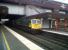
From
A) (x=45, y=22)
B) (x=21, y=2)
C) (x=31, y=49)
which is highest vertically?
(x=21, y=2)

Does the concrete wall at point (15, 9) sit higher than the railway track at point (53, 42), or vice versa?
the concrete wall at point (15, 9)

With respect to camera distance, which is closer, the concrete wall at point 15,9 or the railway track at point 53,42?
the railway track at point 53,42

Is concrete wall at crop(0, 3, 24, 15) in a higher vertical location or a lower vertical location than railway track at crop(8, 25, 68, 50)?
higher

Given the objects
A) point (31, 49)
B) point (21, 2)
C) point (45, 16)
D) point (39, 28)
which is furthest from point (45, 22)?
point (31, 49)

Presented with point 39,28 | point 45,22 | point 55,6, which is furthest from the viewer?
point 55,6

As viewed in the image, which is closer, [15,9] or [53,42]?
[53,42]

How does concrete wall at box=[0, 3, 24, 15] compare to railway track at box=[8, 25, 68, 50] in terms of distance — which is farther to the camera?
concrete wall at box=[0, 3, 24, 15]

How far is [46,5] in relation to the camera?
5862 cm

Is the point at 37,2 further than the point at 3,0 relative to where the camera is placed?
Yes

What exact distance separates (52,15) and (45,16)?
4.07 m

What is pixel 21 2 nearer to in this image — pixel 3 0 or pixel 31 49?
pixel 3 0

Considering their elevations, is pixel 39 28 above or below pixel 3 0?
below

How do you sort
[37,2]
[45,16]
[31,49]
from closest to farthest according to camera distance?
1. [31,49]
2. [45,16]
3. [37,2]

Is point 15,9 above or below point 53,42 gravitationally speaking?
above
